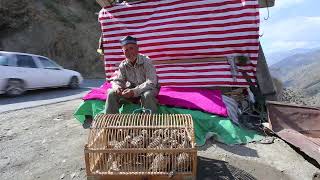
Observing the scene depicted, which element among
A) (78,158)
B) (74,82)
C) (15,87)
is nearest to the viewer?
(78,158)

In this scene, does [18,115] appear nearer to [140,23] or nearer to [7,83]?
[140,23]

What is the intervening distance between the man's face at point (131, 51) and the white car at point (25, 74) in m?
7.96

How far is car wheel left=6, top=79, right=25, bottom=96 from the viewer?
13.2 m

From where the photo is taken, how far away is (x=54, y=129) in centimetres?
741

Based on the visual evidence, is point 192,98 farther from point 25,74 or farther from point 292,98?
point 292,98

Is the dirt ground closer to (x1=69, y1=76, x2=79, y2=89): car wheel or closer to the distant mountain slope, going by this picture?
(x1=69, y1=76, x2=79, y2=89): car wheel

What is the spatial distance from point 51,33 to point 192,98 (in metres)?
20.2

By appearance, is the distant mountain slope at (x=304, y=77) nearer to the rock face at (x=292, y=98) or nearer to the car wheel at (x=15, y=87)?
the rock face at (x=292, y=98)

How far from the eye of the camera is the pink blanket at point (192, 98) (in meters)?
6.79

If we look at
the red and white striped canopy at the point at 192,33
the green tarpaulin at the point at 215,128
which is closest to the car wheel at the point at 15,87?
the red and white striped canopy at the point at 192,33

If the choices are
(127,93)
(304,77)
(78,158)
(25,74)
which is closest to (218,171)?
(127,93)

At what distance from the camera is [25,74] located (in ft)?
45.1

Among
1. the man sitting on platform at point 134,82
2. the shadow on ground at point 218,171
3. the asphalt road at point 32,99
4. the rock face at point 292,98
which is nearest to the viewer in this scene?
the shadow on ground at point 218,171

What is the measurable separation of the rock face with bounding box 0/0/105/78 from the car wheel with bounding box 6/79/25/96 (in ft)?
37.9
